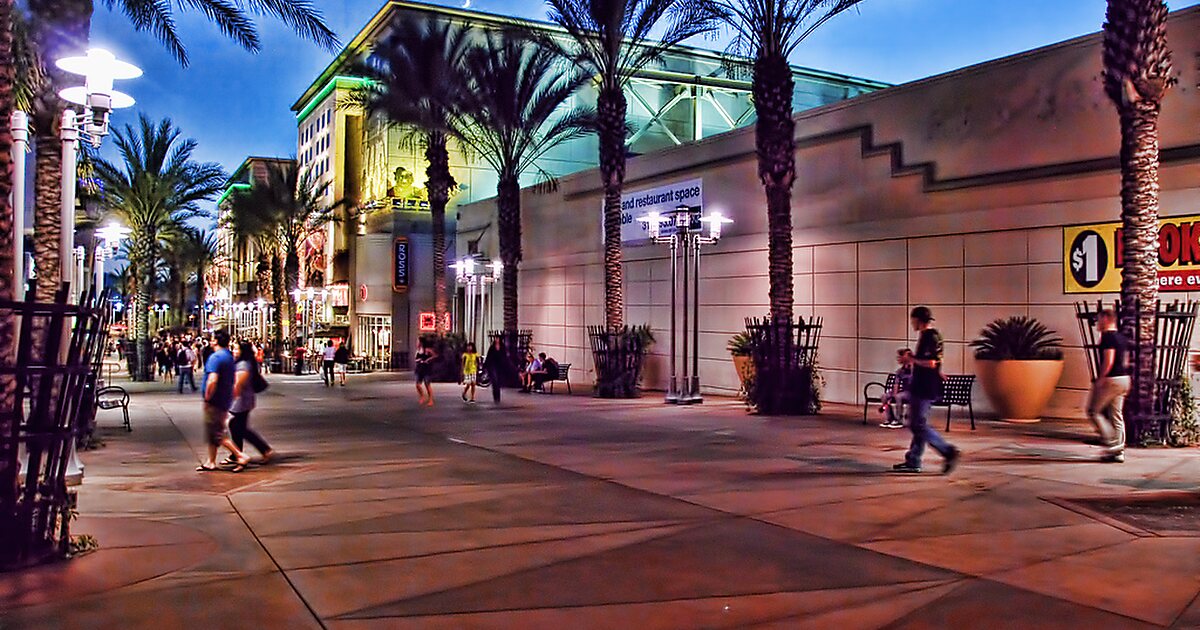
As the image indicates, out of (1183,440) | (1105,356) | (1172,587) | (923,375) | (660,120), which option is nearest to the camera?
(1172,587)

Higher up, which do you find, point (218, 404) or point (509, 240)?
point (509, 240)

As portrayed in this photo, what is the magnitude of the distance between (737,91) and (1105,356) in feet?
137

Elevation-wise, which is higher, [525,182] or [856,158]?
[525,182]

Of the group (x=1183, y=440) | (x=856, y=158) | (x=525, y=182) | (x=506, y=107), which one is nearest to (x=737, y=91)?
(x=525, y=182)

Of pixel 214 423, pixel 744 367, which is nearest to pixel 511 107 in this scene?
pixel 744 367

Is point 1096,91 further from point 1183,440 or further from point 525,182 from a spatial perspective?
point 525,182

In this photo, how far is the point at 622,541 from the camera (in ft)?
27.4

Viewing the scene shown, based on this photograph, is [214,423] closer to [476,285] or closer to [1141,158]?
[1141,158]

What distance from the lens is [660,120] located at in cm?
5044

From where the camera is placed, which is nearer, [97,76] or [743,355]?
[97,76]

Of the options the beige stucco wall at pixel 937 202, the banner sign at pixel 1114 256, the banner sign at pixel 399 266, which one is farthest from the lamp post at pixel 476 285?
the banner sign at pixel 1114 256

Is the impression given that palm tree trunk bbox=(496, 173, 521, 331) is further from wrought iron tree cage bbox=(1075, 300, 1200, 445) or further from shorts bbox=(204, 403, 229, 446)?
wrought iron tree cage bbox=(1075, 300, 1200, 445)

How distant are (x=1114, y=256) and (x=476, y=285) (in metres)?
25.4

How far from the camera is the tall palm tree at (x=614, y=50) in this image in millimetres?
23734
